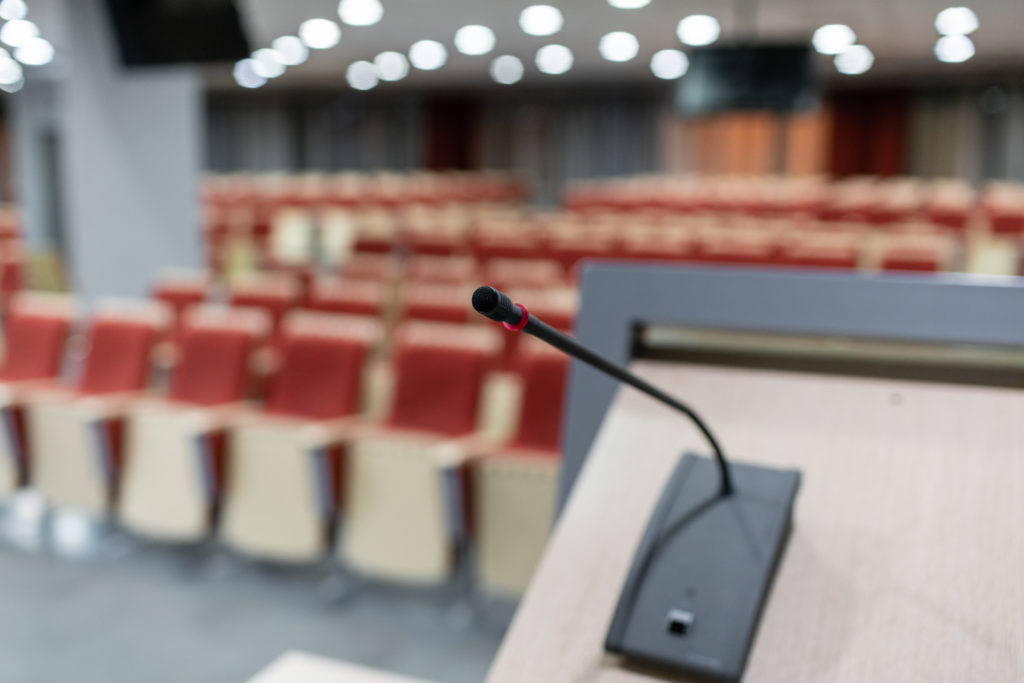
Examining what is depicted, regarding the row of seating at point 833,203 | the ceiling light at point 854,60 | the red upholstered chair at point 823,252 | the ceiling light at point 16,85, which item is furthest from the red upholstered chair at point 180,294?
the ceiling light at point 854,60

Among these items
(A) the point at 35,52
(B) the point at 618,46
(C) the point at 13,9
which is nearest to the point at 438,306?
(C) the point at 13,9

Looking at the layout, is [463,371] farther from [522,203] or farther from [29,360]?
[522,203]

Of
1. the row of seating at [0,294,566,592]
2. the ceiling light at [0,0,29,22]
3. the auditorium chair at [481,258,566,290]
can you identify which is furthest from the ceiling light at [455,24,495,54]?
the row of seating at [0,294,566,592]

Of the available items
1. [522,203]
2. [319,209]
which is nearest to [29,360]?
[319,209]

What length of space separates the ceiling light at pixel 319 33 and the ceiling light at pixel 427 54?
124 cm

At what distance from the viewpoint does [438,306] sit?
18.2 feet

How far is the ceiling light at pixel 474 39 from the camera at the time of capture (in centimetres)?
1218

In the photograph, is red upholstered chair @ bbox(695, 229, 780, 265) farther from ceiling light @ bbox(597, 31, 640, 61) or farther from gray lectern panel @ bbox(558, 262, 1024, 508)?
gray lectern panel @ bbox(558, 262, 1024, 508)

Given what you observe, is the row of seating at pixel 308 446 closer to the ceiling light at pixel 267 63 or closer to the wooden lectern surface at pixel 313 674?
the wooden lectern surface at pixel 313 674

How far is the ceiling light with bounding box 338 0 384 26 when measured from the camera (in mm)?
9727

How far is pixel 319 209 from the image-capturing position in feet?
47.3

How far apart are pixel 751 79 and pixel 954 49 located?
5820mm

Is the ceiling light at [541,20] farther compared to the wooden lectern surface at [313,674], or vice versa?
the ceiling light at [541,20]

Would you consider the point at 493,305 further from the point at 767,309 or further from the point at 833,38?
the point at 833,38
